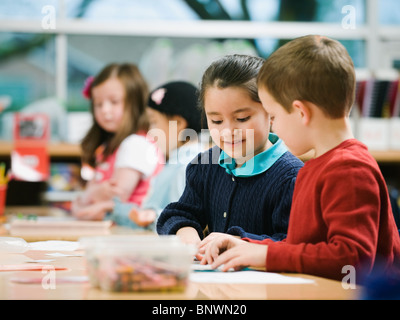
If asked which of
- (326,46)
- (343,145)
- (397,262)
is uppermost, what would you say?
(326,46)

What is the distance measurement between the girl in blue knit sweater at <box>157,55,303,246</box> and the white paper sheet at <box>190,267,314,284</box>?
9.1 inches

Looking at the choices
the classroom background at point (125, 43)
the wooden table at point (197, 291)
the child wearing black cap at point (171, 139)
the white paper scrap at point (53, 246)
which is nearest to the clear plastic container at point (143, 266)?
the wooden table at point (197, 291)

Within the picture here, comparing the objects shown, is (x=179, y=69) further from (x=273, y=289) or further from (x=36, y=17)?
(x=273, y=289)

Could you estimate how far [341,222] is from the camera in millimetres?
785

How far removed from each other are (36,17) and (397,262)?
2.75 metres

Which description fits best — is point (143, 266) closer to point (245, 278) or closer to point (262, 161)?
point (245, 278)

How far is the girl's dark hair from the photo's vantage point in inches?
44.9

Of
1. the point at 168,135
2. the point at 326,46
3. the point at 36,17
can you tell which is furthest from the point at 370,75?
the point at 326,46

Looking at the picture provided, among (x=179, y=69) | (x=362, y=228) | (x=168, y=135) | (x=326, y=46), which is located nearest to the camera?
(x=362, y=228)

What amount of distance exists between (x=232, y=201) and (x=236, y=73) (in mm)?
250

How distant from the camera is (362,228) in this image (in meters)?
0.78

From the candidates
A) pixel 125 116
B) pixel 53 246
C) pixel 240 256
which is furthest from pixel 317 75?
pixel 125 116

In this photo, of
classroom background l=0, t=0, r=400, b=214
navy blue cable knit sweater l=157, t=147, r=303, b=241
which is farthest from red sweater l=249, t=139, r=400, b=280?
classroom background l=0, t=0, r=400, b=214

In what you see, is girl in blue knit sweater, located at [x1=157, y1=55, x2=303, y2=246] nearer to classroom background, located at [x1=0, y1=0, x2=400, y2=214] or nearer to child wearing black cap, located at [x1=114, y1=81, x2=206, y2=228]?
child wearing black cap, located at [x1=114, y1=81, x2=206, y2=228]
